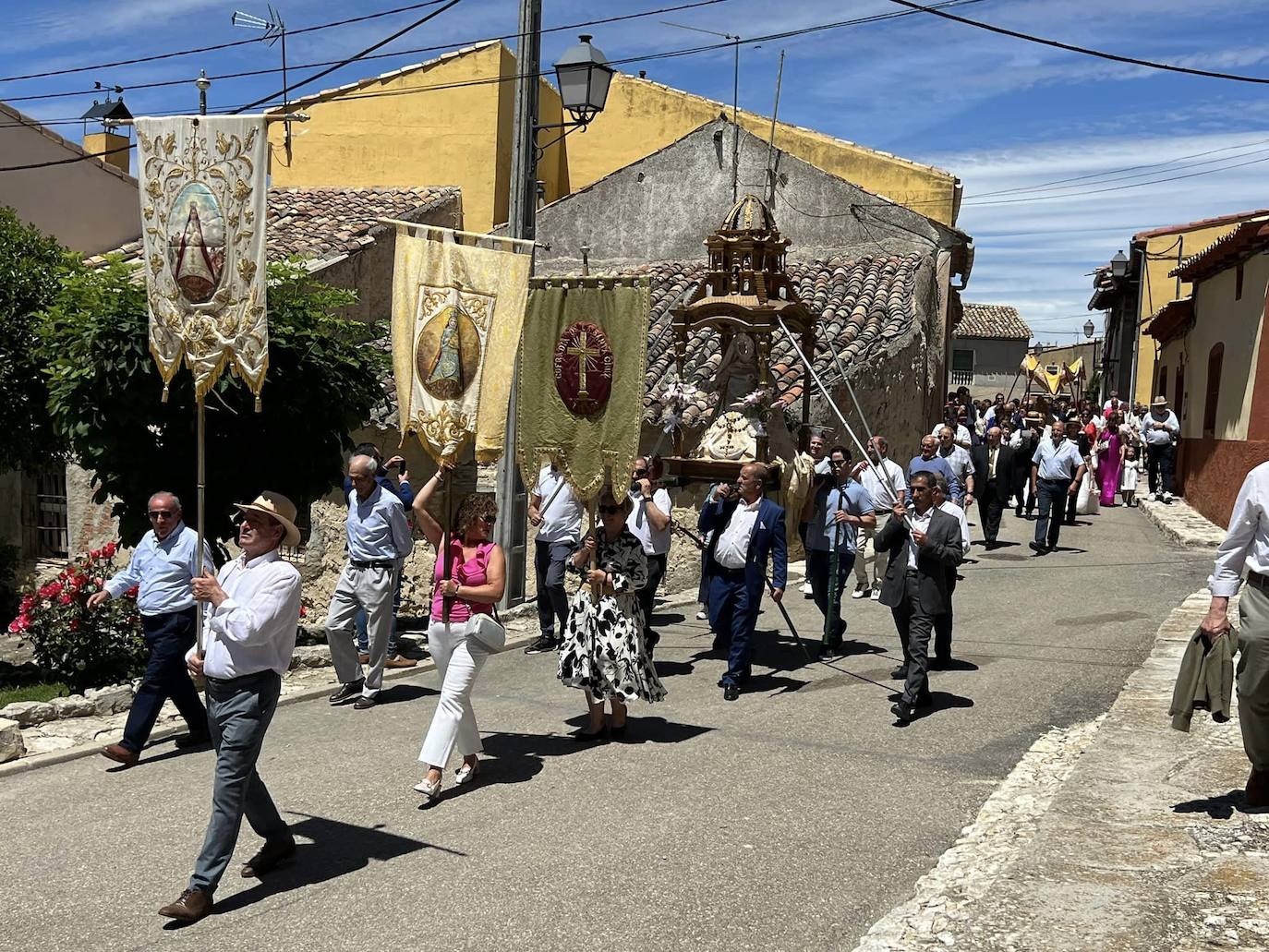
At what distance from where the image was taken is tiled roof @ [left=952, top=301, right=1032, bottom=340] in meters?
58.4

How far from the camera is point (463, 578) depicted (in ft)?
24.0

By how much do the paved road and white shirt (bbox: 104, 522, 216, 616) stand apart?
40.1 inches

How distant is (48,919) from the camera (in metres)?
5.43

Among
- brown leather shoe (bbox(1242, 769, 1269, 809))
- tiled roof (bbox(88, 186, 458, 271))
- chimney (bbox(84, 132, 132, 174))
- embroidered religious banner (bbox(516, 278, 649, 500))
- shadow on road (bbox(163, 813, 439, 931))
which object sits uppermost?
chimney (bbox(84, 132, 132, 174))

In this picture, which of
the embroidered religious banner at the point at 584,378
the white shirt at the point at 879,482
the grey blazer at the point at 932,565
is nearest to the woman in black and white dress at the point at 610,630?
the embroidered religious banner at the point at 584,378

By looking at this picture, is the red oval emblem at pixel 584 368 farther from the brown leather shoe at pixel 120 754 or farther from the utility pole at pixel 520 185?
the utility pole at pixel 520 185

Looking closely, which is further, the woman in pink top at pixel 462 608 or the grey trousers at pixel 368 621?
the grey trousers at pixel 368 621

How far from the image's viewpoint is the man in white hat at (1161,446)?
21078 mm

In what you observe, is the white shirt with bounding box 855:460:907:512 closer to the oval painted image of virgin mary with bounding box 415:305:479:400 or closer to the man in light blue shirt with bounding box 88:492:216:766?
the oval painted image of virgin mary with bounding box 415:305:479:400

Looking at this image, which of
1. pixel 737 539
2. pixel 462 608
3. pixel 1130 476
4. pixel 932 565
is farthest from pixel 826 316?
pixel 462 608

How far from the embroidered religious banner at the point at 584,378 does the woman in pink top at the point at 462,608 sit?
1.06 meters

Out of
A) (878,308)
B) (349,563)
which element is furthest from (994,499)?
(349,563)

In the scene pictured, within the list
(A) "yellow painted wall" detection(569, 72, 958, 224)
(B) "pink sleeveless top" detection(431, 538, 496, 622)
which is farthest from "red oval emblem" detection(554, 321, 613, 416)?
(A) "yellow painted wall" detection(569, 72, 958, 224)

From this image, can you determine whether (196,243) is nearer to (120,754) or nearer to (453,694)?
(453,694)
